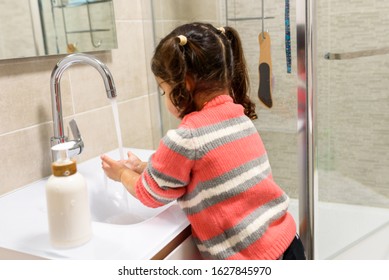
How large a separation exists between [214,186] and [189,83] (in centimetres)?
23

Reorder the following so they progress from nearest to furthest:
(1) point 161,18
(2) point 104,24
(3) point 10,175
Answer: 1. (3) point 10,175
2. (2) point 104,24
3. (1) point 161,18

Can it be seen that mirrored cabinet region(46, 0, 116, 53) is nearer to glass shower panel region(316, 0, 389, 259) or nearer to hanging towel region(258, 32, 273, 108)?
hanging towel region(258, 32, 273, 108)

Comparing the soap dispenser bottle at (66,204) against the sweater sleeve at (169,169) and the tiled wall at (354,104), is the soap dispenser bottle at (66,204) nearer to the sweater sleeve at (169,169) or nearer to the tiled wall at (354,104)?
the sweater sleeve at (169,169)

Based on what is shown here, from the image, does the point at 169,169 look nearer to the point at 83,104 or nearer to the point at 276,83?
the point at 83,104

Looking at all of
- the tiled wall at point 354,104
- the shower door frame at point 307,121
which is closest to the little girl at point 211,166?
the shower door frame at point 307,121

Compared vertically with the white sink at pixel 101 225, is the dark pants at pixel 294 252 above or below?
below

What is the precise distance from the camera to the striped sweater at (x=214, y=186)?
869mm

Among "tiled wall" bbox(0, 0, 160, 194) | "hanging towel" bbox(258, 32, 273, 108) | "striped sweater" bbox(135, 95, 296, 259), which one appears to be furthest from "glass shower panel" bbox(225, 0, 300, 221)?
"striped sweater" bbox(135, 95, 296, 259)

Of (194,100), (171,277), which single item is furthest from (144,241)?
(194,100)

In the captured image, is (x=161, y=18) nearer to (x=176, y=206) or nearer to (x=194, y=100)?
(x=194, y=100)

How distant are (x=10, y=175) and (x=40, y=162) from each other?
0.10 metres

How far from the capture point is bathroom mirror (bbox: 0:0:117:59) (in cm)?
103

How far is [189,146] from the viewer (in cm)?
86

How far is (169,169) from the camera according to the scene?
2.83 ft
